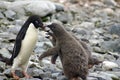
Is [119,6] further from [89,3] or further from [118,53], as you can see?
[118,53]

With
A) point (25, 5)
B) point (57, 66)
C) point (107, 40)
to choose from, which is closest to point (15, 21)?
point (25, 5)

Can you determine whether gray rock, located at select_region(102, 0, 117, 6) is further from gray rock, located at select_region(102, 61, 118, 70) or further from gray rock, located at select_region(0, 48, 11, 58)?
gray rock, located at select_region(0, 48, 11, 58)

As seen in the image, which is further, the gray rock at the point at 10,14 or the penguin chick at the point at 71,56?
the gray rock at the point at 10,14

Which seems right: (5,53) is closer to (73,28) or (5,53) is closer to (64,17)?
(73,28)

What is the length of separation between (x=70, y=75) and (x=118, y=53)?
2.96m

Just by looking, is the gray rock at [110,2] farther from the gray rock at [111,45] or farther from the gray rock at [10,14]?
the gray rock at [111,45]

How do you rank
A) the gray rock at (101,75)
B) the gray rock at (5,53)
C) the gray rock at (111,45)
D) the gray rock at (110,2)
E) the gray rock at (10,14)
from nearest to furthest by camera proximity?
the gray rock at (101,75) < the gray rock at (5,53) < the gray rock at (111,45) < the gray rock at (10,14) < the gray rock at (110,2)

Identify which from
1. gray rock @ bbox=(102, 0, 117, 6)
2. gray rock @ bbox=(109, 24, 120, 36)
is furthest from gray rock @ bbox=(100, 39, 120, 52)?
Result: gray rock @ bbox=(102, 0, 117, 6)

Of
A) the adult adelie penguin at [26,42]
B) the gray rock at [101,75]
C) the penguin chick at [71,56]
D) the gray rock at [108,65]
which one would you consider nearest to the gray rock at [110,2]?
the gray rock at [108,65]

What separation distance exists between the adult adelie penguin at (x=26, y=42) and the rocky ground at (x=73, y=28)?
6.9 inches

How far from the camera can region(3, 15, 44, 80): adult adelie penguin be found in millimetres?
7020

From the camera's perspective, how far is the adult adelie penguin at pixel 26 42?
702 cm

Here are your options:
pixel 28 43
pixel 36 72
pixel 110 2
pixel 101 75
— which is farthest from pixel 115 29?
pixel 110 2

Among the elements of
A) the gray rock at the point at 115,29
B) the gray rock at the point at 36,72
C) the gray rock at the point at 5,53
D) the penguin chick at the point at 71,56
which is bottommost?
the gray rock at the point at 115,29
